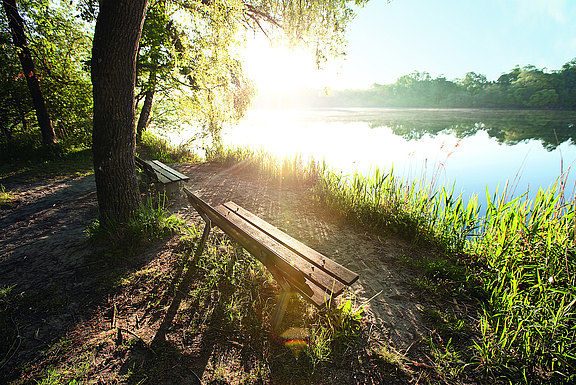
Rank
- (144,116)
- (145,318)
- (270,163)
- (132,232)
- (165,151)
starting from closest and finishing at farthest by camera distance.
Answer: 1. (145,318)
2. (132,232)
3. (270,163)
4. (165,151)
5. (144,116)

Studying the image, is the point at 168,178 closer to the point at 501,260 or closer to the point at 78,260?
the point at 78,260

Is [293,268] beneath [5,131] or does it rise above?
above

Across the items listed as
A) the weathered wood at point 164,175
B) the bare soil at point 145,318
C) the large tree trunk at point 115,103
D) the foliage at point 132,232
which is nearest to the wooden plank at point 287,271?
the bare soil at point 145,318

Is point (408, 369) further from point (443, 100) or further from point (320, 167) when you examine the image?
point (443, 100)

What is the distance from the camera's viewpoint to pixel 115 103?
9.08ft

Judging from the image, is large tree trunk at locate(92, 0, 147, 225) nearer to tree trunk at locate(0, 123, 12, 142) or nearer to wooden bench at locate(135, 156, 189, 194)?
wooden bench at locate(135, 156, 189, 194)

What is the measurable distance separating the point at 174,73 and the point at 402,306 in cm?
921

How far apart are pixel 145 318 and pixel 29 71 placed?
8.82 m

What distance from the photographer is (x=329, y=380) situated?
5.33ft

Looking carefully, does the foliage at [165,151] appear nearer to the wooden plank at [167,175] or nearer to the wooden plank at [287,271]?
the wooden plank at [167,175]

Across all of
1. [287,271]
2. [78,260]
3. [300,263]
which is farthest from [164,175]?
[287,271]

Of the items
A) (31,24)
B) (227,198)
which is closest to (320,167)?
(227,198)

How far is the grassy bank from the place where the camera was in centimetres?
166

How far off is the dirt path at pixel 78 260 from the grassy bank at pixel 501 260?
405 mm
